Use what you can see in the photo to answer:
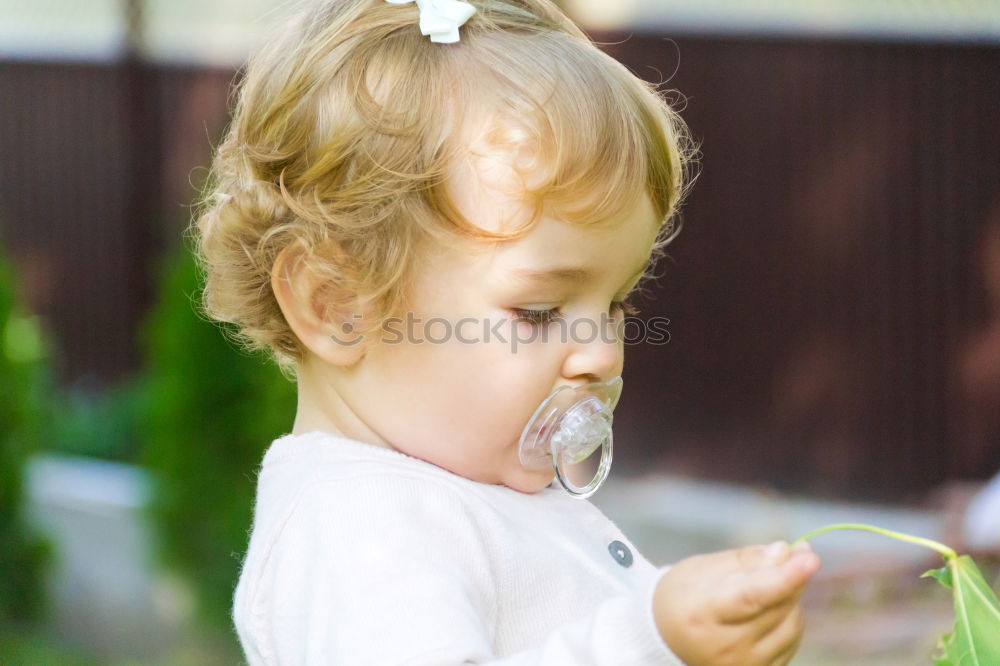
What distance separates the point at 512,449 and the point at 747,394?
4.59m

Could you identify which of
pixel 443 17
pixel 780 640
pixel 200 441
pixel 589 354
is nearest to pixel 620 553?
pixel 589 354

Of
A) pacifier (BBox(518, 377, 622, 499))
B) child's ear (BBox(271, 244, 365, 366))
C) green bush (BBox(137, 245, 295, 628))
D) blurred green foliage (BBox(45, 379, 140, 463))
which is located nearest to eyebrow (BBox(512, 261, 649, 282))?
pacifier (BBox(518, 377, 622, 499))

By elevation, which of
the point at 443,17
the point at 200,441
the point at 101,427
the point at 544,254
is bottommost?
the point at 101,427

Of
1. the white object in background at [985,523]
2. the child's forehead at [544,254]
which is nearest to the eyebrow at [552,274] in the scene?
the child's forehead at [544,254]

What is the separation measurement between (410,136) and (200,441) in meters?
3.12

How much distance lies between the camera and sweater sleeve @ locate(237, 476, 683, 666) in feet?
3.78

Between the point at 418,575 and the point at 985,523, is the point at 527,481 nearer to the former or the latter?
the point at 418,575

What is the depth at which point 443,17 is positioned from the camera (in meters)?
1.58

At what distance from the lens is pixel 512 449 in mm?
1503

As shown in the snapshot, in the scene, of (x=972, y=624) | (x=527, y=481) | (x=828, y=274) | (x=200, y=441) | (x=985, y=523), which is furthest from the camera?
(x=828, y=274)

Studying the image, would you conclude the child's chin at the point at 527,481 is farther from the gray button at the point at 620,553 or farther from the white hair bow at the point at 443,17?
the white hair bow at the point at 443,17

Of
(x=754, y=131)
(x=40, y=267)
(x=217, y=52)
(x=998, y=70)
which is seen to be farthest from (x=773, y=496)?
(x=40, y=267)

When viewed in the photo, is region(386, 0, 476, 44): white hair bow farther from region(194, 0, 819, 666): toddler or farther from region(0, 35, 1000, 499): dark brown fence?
region(0, 35, 1000, 499): dark brown fence

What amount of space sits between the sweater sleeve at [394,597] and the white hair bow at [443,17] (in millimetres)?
579
